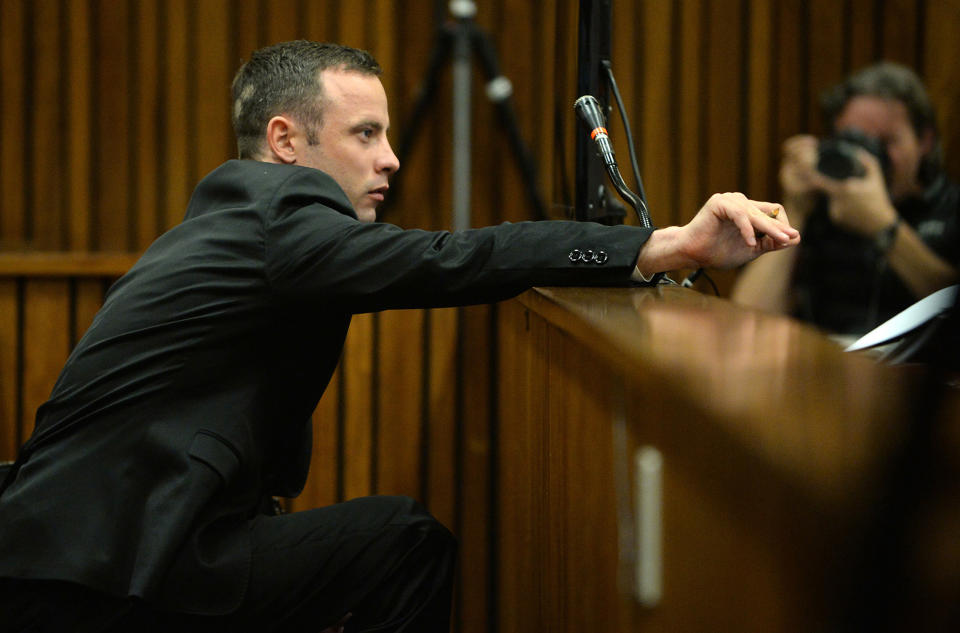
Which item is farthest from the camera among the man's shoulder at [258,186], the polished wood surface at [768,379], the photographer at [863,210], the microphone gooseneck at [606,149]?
the photographer at [863,210]

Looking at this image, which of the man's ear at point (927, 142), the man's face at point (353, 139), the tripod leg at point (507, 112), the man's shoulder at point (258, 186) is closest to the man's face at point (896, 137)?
the man's ear at point (927, 142)

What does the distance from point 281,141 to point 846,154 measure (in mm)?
1390

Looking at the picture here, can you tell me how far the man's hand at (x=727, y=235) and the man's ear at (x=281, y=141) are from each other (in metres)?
0.68

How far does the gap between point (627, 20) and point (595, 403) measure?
1.77 meters

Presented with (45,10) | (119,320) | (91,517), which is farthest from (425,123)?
(91,517)

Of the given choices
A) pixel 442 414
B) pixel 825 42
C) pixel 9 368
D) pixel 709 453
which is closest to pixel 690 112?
pixel 825 42

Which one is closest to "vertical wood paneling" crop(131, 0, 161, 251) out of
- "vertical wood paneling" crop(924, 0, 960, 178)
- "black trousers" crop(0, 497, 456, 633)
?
"black trousers" crop(0, 497, 456, 633)

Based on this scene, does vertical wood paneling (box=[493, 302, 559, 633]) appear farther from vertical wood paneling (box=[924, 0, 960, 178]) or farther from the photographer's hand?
vertical wood paneling (box=[924, 0, 960, 178])

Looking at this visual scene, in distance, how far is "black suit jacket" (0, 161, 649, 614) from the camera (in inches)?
45.4

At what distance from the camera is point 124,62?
247 centimetres

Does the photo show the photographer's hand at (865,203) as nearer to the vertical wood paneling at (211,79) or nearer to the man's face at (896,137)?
the man's face at (896,137)

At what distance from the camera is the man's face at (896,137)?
2227mm

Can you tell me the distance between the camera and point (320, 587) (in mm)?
1253

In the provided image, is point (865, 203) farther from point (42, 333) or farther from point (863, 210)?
point (42, 333)
